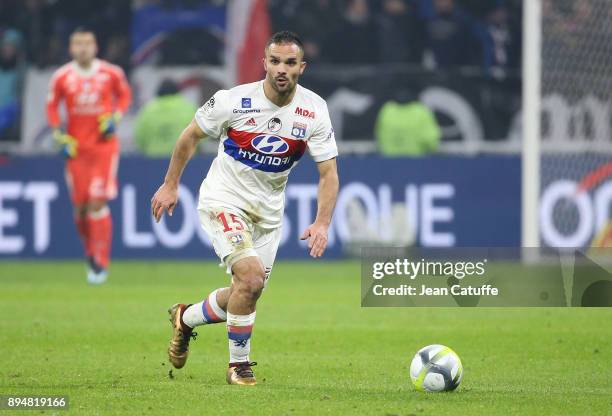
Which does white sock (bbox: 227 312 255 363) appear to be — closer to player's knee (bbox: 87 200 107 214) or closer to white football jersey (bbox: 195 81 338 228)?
white football jersey (bbox: 195 81 338 228)

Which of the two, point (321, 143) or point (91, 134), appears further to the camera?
point (91, 134)

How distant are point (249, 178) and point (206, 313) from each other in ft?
2.91

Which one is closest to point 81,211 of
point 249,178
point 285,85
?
point 249,178

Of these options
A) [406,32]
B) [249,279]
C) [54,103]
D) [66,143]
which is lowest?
[249,279]

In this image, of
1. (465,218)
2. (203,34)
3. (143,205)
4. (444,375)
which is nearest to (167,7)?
(203,34)

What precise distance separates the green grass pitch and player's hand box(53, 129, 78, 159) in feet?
4.69

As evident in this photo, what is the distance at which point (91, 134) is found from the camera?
15.8 metres

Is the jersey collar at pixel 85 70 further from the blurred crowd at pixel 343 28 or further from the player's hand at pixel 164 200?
the player's hand at pixel 164 200

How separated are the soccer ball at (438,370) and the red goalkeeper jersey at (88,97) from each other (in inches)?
332

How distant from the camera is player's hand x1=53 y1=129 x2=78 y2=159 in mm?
15586

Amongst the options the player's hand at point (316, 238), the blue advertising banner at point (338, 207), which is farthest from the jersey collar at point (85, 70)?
the player's hand at point (316, 238)

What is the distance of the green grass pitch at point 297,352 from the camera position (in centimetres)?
746

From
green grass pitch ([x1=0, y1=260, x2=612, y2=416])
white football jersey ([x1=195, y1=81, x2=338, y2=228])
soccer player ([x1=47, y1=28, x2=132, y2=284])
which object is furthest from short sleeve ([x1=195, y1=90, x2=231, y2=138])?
soccer player ([x1=47, y1=28, x2=132, y2=284])

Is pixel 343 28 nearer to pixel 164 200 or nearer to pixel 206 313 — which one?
pixel 206 313
